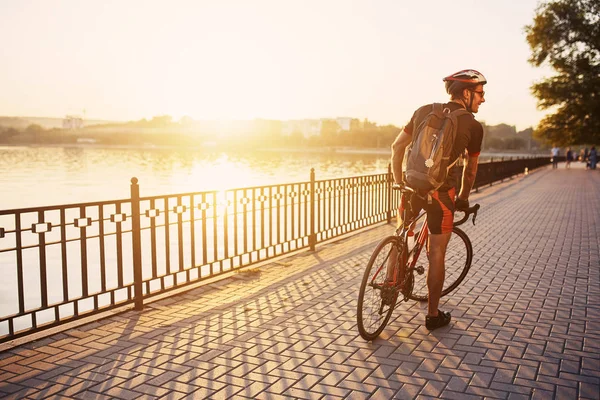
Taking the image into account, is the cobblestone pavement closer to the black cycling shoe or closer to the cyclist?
the black cycling shoe

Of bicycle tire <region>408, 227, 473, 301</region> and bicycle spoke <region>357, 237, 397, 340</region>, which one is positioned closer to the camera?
bicycle spoke <region>357, 237, 397, 340</region>

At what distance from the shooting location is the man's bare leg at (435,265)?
476cm

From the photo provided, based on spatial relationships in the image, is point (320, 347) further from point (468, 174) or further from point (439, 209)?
point (468, 174)

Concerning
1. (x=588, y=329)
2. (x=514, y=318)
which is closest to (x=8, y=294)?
(x=514, y=318)

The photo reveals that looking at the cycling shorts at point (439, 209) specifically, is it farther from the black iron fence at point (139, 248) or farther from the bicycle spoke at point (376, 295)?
the black iron fence at point (139, 248)

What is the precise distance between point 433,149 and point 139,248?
10.2 feet

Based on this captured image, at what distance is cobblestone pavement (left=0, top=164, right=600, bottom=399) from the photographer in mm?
3809

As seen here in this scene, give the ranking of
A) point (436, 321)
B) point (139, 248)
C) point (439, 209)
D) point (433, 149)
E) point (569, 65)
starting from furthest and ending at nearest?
point (569, 65)
point (139, 248)
point (436, 321)
point (439, 209)
point (433, 149)

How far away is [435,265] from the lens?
482 cm

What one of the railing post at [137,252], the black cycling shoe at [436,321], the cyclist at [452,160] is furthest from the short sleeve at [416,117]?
the railing post at [137,252]

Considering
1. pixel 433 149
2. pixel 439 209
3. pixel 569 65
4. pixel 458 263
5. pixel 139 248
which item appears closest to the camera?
pixel 433 149

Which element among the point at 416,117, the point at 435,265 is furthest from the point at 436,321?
the point at 416,117

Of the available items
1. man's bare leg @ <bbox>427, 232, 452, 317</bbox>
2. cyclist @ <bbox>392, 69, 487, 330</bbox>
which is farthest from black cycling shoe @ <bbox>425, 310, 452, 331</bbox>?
cyclist @ <bbox>392, 69, 487, 330</bbox>

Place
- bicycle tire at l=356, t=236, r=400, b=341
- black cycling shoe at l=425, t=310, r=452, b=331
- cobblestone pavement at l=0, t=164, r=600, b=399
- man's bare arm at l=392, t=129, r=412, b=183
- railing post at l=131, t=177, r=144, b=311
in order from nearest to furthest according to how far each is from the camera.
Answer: cobblestone pavement at l=0, t=164, r=600, b=399
bicycle tire at l=356, t=236, r=400, b=341
man's bare arm at l=392, t=129, r=412, b=183
black cycling shoe at l=425, t=310, r=452, b=331
railing post at l=131, t=177, r=144, b=311
